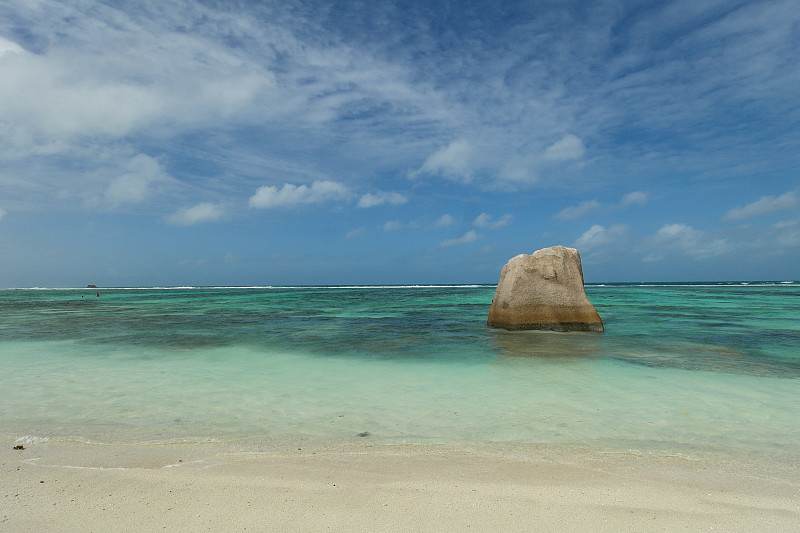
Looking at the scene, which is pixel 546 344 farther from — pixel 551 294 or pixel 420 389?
pixel 420 389

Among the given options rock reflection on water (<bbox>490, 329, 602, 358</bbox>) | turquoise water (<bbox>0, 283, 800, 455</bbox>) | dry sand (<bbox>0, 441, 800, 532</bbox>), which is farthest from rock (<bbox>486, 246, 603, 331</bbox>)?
dry sand (<bbox>0, 441, 800, 532</bbox>)

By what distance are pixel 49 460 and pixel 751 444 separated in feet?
21.9

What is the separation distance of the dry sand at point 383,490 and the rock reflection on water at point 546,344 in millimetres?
5752

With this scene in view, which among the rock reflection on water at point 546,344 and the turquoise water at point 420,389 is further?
the rock reflection on water at point 546,344

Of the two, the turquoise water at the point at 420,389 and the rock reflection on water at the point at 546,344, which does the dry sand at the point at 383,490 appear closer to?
the turquoise water at the point at 420,389

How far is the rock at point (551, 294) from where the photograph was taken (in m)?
13.5

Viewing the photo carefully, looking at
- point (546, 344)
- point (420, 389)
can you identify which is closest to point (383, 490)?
point (420, 389)

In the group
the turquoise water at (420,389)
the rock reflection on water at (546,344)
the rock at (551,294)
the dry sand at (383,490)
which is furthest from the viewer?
the rock at (551,294)

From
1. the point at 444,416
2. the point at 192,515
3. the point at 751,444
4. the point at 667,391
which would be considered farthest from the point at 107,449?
the point at 667,391

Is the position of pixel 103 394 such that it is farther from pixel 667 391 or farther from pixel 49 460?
pixel 667 391

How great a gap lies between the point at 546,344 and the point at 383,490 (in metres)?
8.49

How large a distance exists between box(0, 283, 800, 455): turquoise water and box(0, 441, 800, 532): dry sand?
45 cm

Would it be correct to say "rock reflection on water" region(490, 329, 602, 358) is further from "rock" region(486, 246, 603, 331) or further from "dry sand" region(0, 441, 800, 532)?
"dry sand" region(0, 441, 800, 532)

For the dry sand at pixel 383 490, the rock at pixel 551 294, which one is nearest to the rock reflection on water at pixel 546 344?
the rock at pixel 551 294
